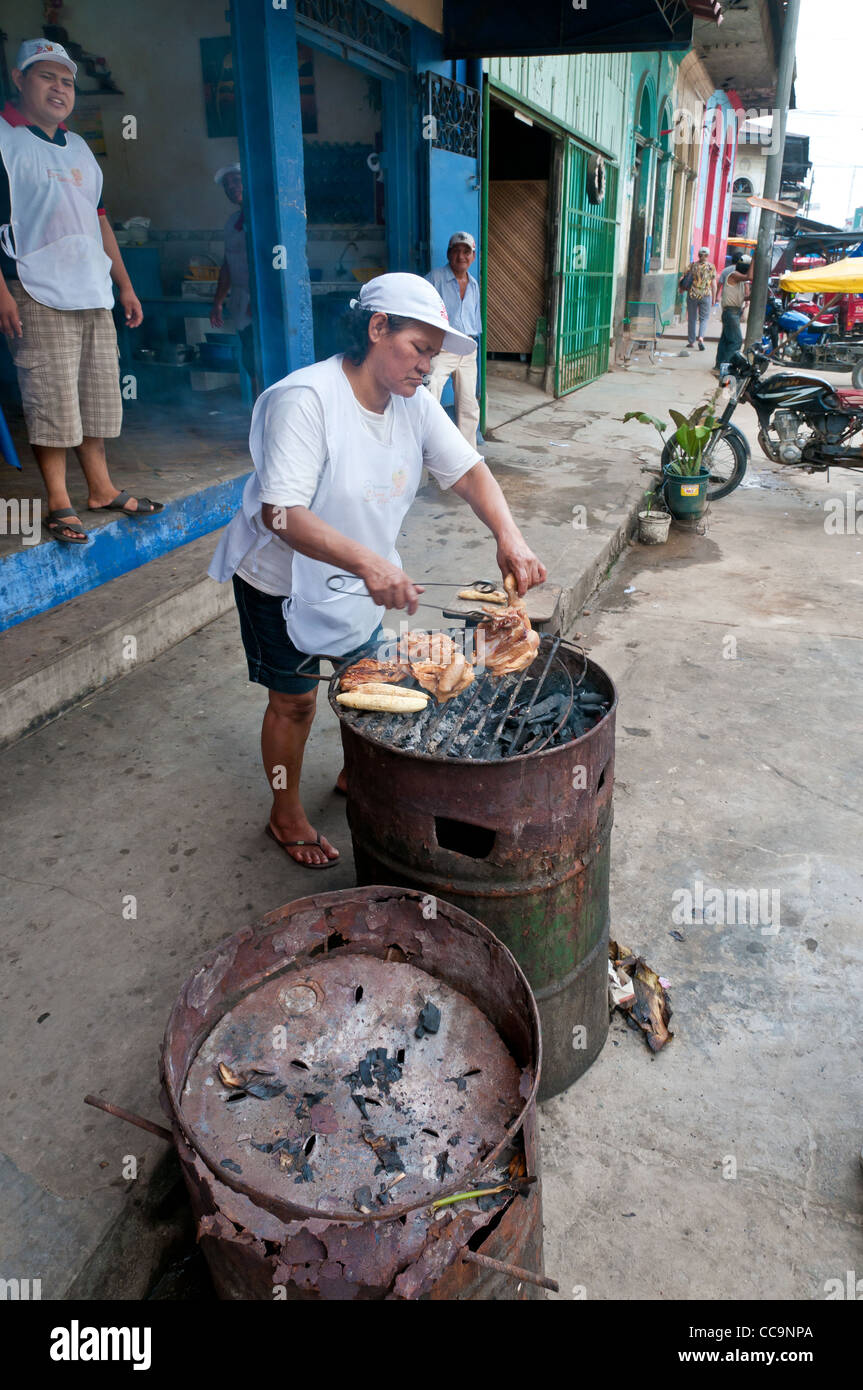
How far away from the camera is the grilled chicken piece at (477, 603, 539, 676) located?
8.63 ft

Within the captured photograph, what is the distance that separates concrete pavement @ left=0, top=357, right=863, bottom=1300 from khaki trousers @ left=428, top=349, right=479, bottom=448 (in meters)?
2.85

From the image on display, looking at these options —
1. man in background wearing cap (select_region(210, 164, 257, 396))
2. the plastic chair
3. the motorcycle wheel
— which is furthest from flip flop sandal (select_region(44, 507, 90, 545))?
the plastic chair

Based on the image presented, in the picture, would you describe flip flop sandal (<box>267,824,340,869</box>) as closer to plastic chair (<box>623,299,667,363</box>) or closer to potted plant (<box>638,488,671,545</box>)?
potted plant (<box>638,488,671,545</box>)

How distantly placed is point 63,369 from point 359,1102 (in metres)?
3.83

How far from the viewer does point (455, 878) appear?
220 centimetres

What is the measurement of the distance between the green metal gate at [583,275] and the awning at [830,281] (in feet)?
11.6

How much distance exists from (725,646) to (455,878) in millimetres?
3767

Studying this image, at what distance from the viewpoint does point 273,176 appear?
211 inches

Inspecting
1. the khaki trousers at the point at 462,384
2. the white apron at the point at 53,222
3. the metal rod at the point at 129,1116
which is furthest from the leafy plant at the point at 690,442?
the metal rod at the point at 129,1116

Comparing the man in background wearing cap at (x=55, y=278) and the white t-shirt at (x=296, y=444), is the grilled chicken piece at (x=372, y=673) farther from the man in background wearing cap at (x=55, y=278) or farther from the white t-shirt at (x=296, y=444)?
the man in background wearing cap at (x=55, y=278)

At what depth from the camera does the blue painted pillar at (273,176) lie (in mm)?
5183

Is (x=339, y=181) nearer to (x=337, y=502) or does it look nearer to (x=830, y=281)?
(x=830, y=281)

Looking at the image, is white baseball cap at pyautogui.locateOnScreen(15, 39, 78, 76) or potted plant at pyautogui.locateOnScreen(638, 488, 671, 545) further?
potted plant at pyautogui.locateOnScreen(638, 488, 671, 545)

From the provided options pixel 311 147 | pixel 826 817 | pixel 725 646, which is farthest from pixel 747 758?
pixel 311 147
